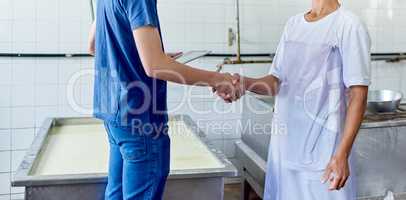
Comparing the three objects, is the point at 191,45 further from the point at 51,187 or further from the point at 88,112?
the point at 51,187

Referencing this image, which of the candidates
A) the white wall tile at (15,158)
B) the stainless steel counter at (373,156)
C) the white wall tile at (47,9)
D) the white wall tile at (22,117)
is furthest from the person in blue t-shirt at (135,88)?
the white wall tile at (15,158)

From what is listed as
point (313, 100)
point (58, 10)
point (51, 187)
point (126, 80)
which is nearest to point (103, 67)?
point (126, 80)

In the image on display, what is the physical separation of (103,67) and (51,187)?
0.54 metres

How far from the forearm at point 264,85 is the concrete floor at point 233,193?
1.41 meters

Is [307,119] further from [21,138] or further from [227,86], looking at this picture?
[21,138]

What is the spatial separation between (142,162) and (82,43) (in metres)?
1.79

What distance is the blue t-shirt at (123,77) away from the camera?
3.74 ft

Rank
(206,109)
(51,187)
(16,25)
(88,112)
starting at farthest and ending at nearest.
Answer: (206,109)
(88,112)
(16,25)
(51,187)

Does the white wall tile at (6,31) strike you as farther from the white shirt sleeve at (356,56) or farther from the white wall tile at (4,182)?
the white shirt sleeve at (356,56)

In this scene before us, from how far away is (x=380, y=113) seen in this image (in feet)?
7.62

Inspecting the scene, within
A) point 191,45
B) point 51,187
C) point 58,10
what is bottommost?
point 51,187

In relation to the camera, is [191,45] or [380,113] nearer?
[380,113]

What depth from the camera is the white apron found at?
1460 mm

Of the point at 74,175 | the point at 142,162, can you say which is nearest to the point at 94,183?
the point at 74,175
